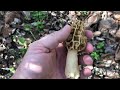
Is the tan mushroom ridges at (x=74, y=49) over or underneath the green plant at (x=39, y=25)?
underneath

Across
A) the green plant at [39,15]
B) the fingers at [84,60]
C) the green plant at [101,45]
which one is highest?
the green plant at [39,15]

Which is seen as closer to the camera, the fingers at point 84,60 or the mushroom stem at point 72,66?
the mushroom stem at point 72,66

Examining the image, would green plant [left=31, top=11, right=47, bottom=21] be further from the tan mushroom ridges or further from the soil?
the tan mushroom ridges

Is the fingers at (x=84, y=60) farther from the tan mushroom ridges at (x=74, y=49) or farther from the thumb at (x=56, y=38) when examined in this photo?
the thumb at (x=56, y=38)

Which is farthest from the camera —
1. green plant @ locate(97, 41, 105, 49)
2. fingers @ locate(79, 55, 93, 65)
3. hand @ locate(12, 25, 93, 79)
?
green plant @ locate(97, 41, 105, 49)

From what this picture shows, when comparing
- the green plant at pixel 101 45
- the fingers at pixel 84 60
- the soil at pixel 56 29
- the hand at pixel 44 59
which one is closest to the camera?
the hand at pixel 44 59

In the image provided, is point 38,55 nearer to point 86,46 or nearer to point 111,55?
point 86,46

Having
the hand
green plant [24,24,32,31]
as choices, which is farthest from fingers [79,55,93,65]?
green plant [24,24,32,31]

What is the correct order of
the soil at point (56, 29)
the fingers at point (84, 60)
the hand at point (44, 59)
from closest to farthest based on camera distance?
the hand at point (44, 59) < the fingers at point (84, 60) < the soil at point (56, 29)

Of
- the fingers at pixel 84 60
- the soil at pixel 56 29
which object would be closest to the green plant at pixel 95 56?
the soil at pixel 56 29
